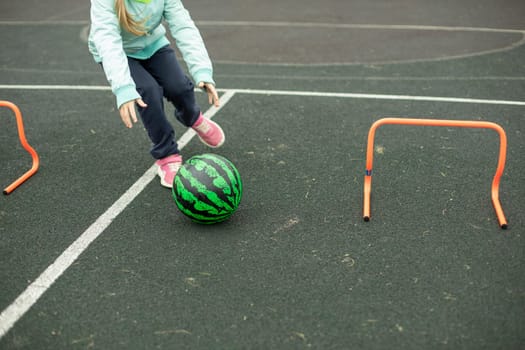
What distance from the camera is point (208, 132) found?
495cm

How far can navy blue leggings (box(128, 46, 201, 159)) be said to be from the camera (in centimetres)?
431

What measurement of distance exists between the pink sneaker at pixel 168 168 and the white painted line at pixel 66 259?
0.52 ft

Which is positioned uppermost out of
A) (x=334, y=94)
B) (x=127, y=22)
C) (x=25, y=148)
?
(x=127, y=22)

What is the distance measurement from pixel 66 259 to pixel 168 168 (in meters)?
1.27

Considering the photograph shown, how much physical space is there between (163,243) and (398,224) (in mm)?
1680

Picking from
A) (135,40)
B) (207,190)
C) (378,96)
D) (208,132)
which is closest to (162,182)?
(208,132)

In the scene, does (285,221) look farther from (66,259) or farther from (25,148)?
(25,148)

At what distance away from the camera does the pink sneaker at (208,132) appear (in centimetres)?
490

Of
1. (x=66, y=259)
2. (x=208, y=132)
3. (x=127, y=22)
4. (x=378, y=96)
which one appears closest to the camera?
(x=66, y=259)

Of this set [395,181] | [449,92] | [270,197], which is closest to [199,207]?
[270,197]

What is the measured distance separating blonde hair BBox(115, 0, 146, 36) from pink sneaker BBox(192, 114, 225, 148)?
100 cm

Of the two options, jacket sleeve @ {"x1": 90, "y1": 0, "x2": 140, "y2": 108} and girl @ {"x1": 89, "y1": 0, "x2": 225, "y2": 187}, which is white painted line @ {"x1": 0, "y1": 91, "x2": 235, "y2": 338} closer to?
girl @ {"x1": 89, "y1": 0, "x2": 225, "y2": 187}

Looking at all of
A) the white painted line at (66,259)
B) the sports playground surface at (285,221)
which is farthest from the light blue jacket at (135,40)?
the sports playground surface at (285,221)

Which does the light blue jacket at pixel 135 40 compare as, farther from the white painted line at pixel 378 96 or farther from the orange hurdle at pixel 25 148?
the white painted line at pixel 378 96
